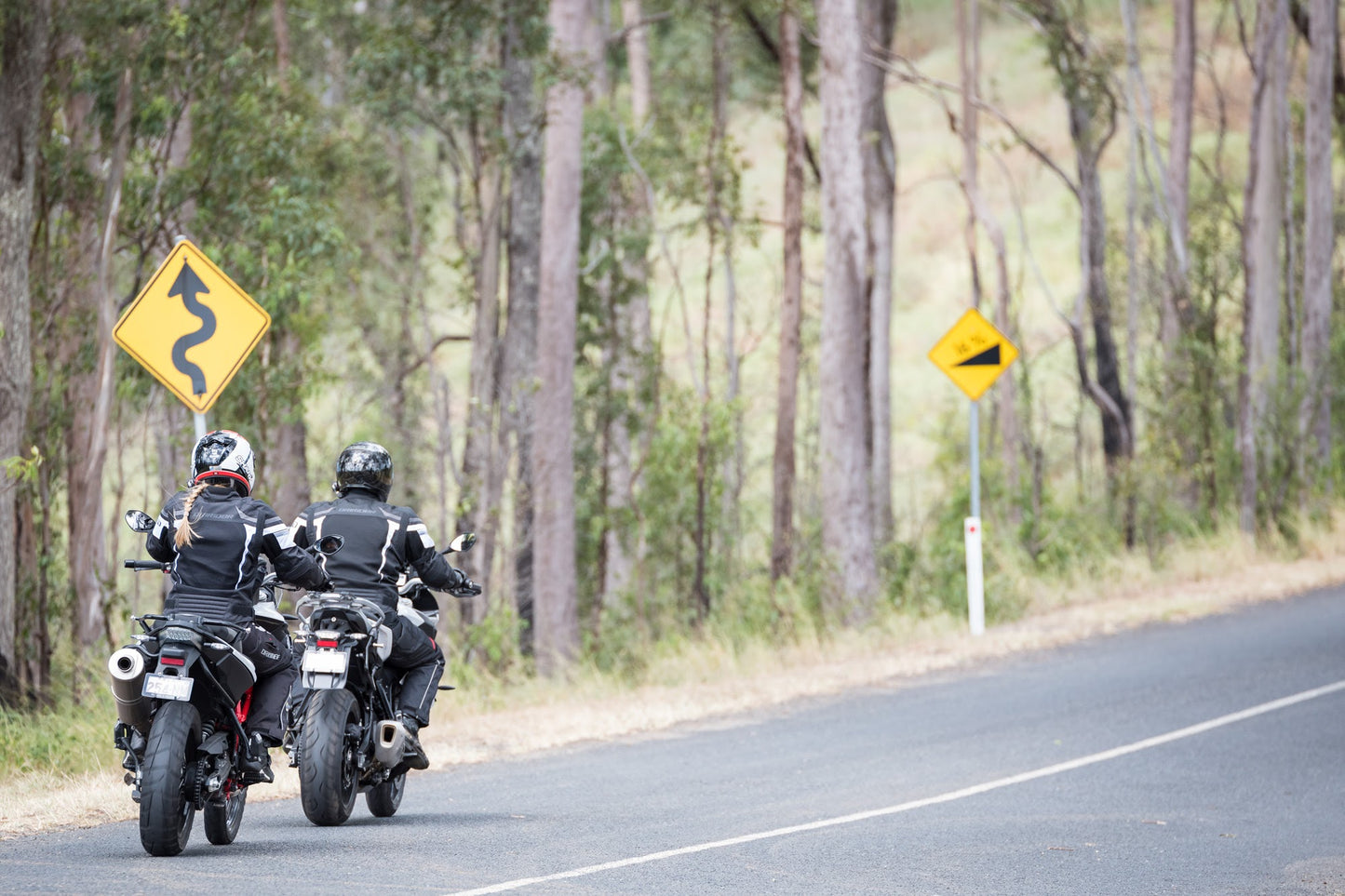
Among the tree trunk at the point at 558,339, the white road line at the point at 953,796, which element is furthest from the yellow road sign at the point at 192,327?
the tree trunk at the point at 558,339

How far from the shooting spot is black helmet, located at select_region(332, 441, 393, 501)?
8.12m

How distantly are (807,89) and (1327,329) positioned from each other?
1180cm

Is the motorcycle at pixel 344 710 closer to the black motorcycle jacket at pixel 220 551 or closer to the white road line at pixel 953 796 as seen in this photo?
the black motorcycle jacket at pixel 220 551

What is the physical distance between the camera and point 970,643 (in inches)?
659

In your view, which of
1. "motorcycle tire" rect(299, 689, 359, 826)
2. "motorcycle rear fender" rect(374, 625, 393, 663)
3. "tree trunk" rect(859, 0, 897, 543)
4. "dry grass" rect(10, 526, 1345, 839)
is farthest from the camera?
"tree trunk" rect(859, 0, 897, 543)

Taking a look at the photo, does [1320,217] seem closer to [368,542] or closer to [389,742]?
[368,542]

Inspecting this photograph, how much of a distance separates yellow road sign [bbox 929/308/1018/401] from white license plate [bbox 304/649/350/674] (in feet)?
35.2

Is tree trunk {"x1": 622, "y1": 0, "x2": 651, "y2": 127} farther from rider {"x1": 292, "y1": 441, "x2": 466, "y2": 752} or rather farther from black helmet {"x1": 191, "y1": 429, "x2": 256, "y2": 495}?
black helmet {"x1": 191, "y1": 429, "x2": 256, "y2": 495}

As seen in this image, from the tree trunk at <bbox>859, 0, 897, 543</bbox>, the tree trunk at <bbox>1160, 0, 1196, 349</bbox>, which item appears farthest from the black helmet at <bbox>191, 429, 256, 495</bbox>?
the tree trunk at <bbox>1160, 0, 1196, 349</bbox>

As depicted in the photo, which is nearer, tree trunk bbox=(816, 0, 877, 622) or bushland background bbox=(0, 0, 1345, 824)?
bushland background bbox=(0, 0, 1345, 824)

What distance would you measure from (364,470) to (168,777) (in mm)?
1960

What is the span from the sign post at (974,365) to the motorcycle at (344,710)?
32.8 feet

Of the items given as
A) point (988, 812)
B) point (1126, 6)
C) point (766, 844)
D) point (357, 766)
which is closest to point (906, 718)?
point (988, 812)

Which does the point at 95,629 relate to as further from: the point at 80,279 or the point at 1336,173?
the point at 1336,173
